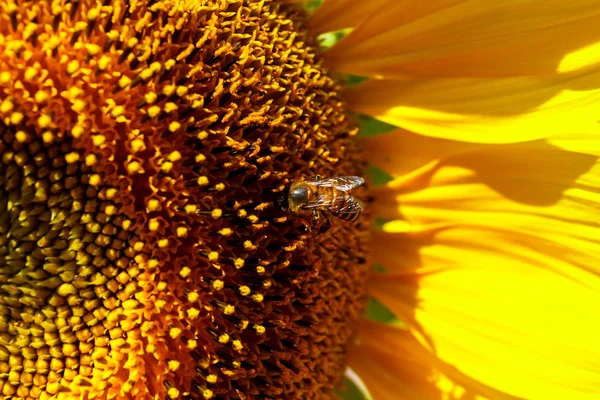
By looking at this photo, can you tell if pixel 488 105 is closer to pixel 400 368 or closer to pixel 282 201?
pixel 282 201

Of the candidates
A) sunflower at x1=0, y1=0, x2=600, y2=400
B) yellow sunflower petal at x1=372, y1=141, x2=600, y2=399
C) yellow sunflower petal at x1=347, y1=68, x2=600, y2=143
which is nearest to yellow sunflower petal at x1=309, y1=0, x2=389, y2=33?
sunflower at x1=0, y1=0, x2=600, y2=400

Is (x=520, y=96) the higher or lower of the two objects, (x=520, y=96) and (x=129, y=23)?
the higher

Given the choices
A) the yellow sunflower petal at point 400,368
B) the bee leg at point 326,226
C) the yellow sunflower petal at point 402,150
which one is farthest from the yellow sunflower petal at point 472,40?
the yellow sunflower petal at point 400,368

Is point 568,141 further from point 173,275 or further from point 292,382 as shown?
point 173,275

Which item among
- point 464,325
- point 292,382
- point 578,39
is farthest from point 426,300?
point 578,39

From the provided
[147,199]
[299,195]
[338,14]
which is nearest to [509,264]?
[299,195]

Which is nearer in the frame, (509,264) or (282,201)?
(282,201)

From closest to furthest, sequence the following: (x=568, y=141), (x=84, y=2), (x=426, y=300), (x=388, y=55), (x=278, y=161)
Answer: (x=84, y=2)
(x=278, y=161)
(x=568, y=141)
(x=388, y=55)
(x=426, y=300)
